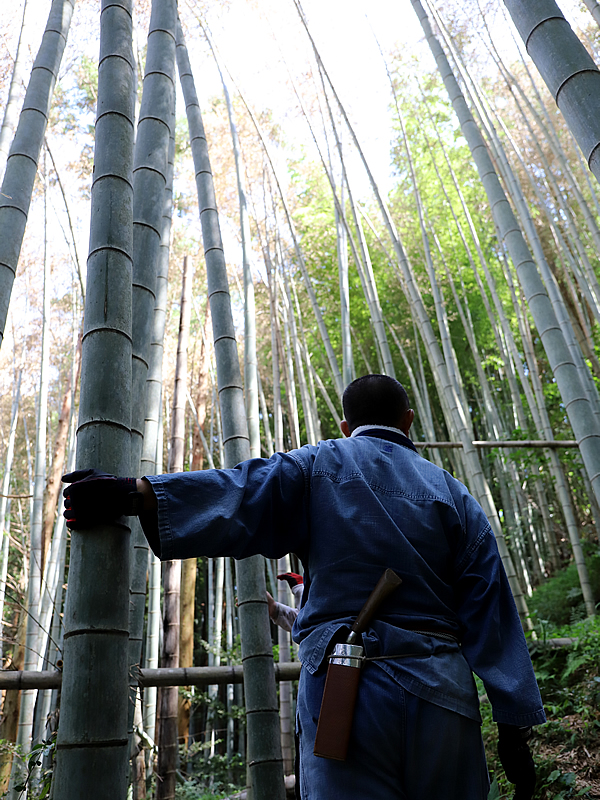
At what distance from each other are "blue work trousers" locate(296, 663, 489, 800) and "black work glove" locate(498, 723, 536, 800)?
0.10 m

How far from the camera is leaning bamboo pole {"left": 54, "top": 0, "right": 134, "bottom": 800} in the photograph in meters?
0.83

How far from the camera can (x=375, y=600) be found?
97cm

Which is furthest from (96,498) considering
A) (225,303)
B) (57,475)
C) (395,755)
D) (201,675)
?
(57,475)

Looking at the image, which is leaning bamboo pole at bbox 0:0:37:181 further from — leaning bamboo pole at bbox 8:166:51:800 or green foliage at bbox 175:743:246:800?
green foliage at bbox 175:743:246:800

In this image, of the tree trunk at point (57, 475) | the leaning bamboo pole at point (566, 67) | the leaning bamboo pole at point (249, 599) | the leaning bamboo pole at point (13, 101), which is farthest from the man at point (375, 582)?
the tree trunk at point (57, 475)

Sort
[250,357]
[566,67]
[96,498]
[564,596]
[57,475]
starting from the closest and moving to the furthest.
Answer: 1. [96,498]
2. [566,67]
3. [250,357]
4. [564,596]
5. [57,475]

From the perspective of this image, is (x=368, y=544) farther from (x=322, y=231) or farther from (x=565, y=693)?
(x=322, y=231)

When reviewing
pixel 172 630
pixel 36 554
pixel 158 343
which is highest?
pixel 36 554

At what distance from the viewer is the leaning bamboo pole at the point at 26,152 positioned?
5.49 feet

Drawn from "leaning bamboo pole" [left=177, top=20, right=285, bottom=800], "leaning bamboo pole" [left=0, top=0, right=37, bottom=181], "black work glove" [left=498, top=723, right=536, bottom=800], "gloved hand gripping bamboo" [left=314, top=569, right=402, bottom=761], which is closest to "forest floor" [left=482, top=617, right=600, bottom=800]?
"leaning bamboo pole" [left=177, top=20, right=285, bottom=800]

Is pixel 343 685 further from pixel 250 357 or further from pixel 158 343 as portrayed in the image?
pixel 250 357

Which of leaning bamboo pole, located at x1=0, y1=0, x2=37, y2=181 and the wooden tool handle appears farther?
leaning bamboo pole, located at x1=0, y1=0, x2=37, y2=181

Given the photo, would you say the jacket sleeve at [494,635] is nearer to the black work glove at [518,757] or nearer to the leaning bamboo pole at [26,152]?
the black work glove at [518,757]

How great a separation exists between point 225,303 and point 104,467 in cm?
103
